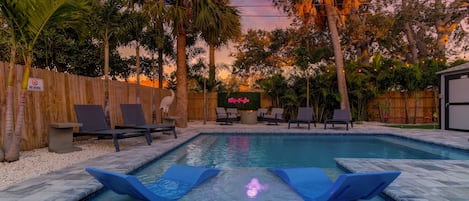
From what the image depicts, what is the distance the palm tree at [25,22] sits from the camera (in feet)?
17.6

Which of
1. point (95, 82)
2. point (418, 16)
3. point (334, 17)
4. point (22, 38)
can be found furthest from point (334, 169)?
point (418, 16)

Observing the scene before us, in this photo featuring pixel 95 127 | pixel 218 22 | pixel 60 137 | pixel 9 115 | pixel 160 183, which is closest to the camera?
pixel 160 183

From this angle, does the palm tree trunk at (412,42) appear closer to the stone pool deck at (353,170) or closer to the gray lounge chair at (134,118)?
the stone pool deck at (353,170)

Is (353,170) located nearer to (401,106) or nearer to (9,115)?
(9,115)

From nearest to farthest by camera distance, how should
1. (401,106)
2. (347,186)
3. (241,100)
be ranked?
(347,186)
(401,106)
(241,100)

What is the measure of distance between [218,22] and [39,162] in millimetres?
8730

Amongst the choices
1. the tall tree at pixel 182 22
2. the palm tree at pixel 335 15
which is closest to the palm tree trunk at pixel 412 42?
the palm tree at pixel 335 15

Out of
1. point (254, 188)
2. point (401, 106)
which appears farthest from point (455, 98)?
point (254, 188)

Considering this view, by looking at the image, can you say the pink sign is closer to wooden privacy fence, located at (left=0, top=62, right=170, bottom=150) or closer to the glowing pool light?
wooden privacy fence, located at (left=0, top=62, right=170, bottom=150)

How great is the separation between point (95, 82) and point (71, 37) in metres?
7.85

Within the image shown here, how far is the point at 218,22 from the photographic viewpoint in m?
13.0

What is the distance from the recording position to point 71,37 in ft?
51.6

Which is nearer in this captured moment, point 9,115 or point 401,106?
point 9,115

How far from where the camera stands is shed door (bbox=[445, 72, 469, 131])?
39.3ft
